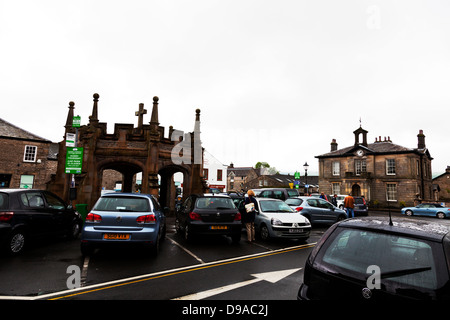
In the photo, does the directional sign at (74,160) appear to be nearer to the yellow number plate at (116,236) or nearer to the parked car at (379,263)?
the yellow number plate at (116,236)

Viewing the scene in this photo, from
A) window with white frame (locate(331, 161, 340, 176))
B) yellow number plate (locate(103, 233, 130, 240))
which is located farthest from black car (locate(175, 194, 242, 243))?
window with white frame (locate(331, 161, 340, 176))

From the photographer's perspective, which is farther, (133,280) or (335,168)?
(335,168)

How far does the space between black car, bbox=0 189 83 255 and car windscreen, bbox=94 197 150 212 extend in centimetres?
192

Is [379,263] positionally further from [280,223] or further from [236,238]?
[236,238]

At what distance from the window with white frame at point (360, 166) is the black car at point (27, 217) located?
35.4 metres

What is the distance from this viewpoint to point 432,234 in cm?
226

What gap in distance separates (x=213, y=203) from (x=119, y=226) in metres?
3.18

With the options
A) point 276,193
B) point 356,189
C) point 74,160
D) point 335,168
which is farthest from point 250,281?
point 335,168

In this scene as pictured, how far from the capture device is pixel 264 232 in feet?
30.3

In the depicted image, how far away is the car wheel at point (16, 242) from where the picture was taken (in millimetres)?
6078

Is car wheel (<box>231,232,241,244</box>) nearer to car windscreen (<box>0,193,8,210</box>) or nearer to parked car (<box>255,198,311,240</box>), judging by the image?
parked car (<box>255,198,311,240</box>)

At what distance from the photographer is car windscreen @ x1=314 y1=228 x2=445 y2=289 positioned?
A: 2027 millimetres
